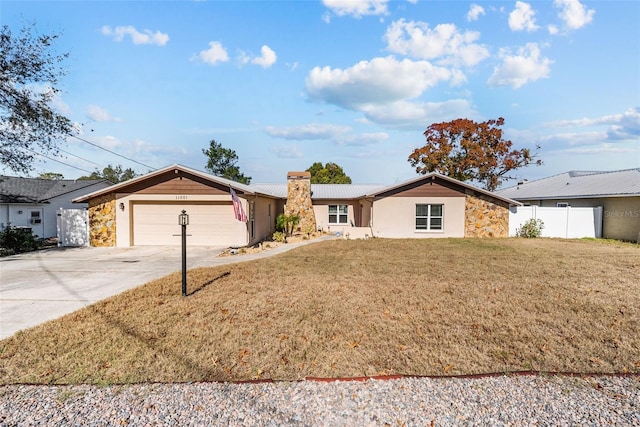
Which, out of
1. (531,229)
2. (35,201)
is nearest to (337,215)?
(531,229)

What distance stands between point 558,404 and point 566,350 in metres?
1.46

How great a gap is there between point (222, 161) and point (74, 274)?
37090mm

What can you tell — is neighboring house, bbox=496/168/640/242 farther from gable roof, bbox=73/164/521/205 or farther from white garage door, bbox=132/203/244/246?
white garage door, bbox=132/203/244/246

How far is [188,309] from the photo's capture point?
6.04 m

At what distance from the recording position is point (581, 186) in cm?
2153

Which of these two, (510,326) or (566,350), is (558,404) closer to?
(566,350)

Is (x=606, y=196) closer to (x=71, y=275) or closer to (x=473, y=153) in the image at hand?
(x=473, y=153)

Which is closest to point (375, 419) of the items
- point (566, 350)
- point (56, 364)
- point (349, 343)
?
point (349, 343)

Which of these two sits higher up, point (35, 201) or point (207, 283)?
point (35, 201)

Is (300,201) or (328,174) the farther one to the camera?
(328,174)

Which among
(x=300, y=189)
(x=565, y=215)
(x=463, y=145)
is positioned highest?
(x=463, y=145)

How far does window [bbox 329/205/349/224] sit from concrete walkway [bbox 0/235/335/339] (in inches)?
329

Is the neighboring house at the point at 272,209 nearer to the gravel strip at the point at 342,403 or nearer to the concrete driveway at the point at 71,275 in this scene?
the concrete driveway at the point at 71,275

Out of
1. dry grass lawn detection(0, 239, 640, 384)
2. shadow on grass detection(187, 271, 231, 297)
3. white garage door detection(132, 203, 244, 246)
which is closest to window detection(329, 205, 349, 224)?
white garage door detection(132, 203, 244, 246)
